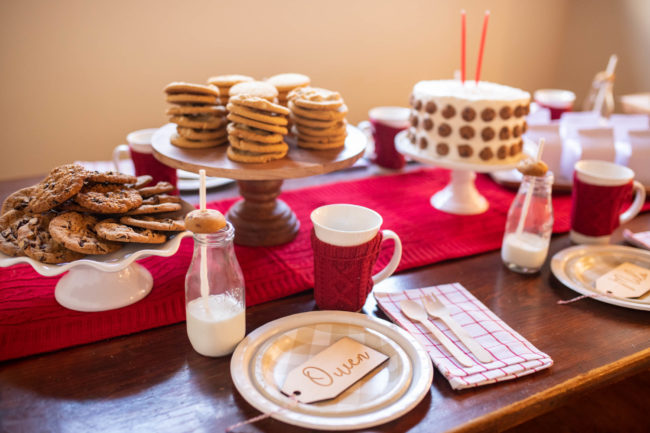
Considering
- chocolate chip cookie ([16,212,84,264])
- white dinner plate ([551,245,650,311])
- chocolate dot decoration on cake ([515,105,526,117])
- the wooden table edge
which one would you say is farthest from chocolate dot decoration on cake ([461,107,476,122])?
chocolate chip cookie ([16,212,84,264])

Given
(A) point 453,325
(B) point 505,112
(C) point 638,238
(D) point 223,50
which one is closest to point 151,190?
(A) point 453,325

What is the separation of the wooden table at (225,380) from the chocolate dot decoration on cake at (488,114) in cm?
47

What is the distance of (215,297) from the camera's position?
81cm

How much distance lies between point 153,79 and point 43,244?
1.45 metres

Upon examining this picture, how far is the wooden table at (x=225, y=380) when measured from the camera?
667mm

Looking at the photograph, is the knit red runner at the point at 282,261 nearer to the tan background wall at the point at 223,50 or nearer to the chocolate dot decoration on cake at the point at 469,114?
the chocolate dot decoration on cake at the point at 469,114

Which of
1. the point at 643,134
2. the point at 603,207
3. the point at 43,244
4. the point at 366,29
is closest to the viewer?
the point at 43,244

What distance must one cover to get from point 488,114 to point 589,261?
0.41m

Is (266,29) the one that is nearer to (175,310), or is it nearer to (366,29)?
(366,29)

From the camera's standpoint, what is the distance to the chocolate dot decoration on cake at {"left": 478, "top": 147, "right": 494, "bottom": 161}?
129 cm

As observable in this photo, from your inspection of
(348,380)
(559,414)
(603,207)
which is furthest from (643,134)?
(348,380)

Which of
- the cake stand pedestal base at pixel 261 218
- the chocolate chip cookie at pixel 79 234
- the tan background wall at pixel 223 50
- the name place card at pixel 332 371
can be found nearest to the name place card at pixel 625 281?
the name place card at pixel 332 371

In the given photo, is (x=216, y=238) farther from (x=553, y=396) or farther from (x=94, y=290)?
(x=553, y=396)

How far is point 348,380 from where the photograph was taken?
716mm
